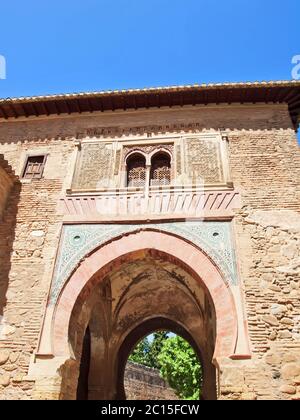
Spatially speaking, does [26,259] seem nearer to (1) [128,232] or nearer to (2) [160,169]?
(1) [128,232]

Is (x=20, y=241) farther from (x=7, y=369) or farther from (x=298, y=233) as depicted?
(x=298, y=233)

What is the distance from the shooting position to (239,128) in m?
7.55

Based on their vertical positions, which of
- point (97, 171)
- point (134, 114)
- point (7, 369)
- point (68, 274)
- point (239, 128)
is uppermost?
point (134, 114)

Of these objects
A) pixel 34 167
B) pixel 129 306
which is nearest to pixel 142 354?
pixel 129 306

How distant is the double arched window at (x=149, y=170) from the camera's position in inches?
281

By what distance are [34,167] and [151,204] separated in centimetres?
288

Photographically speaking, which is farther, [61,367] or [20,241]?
[20,241]

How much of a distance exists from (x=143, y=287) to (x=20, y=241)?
12.9 feet

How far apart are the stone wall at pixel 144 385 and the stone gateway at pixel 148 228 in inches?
282

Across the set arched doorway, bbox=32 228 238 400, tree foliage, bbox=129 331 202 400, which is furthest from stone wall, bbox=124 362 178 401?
arched doorway, bbox=32 228 238 400

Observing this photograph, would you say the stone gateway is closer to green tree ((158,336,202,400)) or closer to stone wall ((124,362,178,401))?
stone wall ((124,362,178,401))

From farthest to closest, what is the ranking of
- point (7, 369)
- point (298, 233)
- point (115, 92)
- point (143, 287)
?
point (143, 287), point (115, 92), point (298, 233), point (7, 369)

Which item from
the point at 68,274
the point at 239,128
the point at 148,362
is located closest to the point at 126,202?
the point at 68,274
